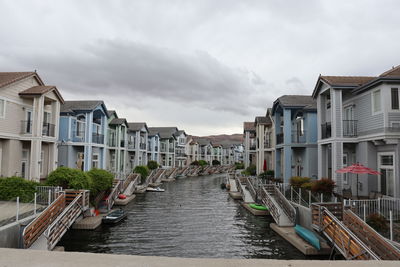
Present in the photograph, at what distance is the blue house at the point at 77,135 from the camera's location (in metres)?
32.0

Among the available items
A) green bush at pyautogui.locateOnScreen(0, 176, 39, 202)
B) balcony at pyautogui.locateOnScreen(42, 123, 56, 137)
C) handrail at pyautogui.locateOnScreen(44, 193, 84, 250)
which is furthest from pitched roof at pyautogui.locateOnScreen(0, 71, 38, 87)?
handrail at pyautogui.locateOnScreen(44, 193, 84, 250)

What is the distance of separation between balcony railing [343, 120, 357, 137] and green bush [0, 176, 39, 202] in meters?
20.9

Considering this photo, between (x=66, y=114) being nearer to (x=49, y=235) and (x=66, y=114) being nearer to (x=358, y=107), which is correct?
(x=49, y=235)

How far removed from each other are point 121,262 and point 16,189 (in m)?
17.5

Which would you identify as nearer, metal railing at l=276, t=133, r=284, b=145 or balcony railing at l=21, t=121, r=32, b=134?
balcony railing at l=21, t=121, r=32, b=134

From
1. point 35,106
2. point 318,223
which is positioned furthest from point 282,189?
point 35,106

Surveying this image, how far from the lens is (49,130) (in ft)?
88.1

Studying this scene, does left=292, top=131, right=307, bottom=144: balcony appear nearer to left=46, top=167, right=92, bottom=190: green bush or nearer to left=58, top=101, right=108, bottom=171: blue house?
left=46, top=167, right=92, bottom=190: green bush

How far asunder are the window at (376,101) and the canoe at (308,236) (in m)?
8.69

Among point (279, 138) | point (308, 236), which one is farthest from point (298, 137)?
point (308, 236)

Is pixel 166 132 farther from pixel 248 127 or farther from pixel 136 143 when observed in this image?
pixel 248 127

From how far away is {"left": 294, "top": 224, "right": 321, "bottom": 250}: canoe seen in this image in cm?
1499

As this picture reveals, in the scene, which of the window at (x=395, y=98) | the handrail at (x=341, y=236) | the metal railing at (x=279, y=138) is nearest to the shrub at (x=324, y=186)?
the handrail at (x=341, y=236)

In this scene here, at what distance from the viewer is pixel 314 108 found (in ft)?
92.9
